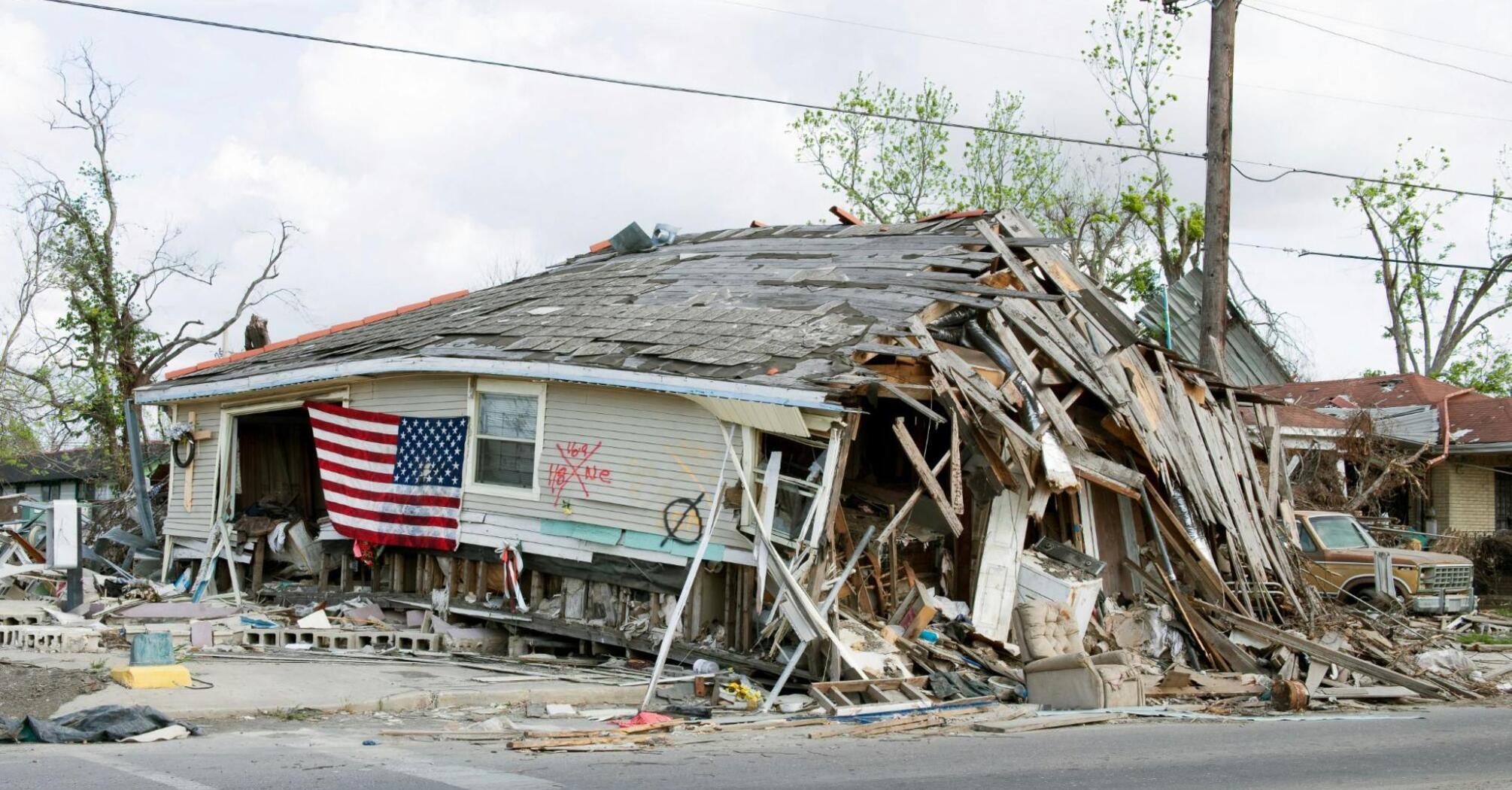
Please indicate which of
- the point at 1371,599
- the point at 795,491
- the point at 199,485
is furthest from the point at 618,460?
the point at 1371,599

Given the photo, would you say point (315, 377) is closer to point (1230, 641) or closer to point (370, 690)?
point (370, 690)

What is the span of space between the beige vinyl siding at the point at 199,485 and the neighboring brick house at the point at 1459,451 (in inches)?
869

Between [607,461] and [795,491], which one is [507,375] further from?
[795,491]

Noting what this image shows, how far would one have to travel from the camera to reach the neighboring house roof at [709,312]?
1328cm

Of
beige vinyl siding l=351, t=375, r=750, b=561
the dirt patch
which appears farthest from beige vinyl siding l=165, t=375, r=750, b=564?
the dirt patch

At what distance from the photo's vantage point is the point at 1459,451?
26.6m

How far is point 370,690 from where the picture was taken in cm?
1104

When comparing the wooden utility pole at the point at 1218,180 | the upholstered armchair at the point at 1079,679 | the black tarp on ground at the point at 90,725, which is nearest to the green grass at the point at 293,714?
the black tarp on ground at the point at 90,725

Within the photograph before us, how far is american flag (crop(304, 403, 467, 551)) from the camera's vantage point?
49.1ft

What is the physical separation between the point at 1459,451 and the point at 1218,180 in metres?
12.0

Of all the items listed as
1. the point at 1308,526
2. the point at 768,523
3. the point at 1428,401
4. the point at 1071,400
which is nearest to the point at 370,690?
the point at 768,523

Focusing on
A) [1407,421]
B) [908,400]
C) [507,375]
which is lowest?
[908,400]

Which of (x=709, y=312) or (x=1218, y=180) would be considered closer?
(x=709, y=312)

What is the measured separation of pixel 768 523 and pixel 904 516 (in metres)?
1.37
